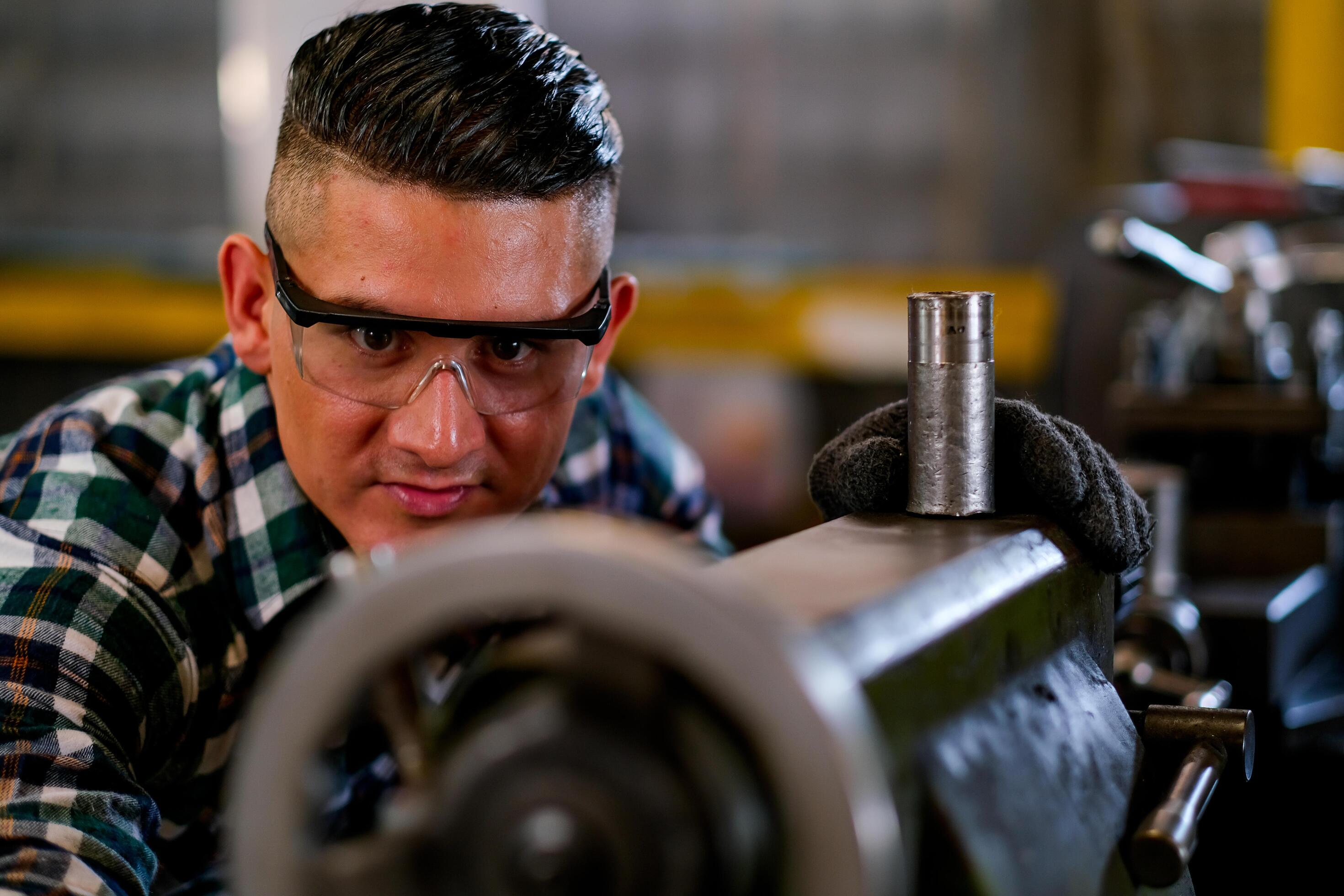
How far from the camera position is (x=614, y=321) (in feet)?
3.96

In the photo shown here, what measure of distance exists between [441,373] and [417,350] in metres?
0.03

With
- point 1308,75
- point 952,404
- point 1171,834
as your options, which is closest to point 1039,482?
point 952,404

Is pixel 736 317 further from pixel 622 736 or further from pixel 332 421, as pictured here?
pixel 622 736

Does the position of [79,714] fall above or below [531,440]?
below

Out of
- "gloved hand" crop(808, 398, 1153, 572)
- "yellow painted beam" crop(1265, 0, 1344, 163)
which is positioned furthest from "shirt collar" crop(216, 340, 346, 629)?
"yellow painted beam" crop(1265, 0, 1344, 163)

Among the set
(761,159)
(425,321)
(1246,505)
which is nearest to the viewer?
(425,321)

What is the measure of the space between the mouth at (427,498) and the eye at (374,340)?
0.38 feet

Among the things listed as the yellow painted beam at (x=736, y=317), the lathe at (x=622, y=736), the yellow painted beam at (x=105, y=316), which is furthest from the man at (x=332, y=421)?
the yellow painted beam at (x=105, y=316)

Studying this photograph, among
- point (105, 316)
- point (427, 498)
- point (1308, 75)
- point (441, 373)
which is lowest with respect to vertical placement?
point (105, 316)

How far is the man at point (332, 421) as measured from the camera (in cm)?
89

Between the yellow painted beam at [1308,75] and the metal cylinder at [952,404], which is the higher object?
the yellow painted beam at [1308,75]

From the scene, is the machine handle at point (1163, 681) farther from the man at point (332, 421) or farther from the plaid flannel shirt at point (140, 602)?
the plaid flannel shirt at point (140, 602)

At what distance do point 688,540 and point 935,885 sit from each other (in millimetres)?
936

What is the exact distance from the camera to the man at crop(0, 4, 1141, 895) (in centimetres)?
89
